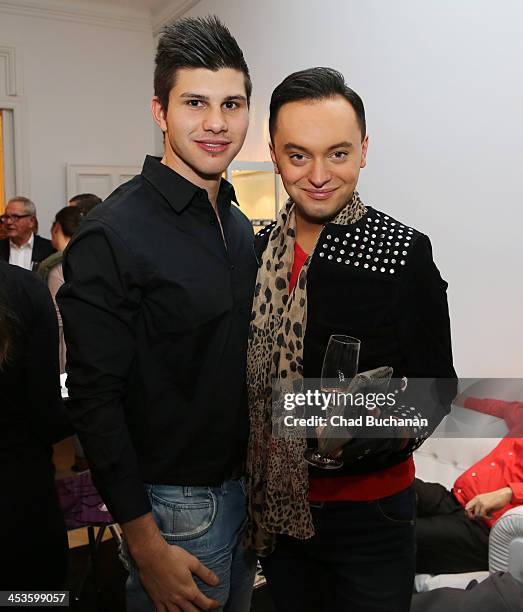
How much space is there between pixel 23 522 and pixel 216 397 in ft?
2.15

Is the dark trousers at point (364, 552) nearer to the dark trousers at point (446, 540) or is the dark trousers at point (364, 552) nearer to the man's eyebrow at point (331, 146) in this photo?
the man's eyebrow at point (331, 146)

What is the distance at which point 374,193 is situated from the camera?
4094 mm

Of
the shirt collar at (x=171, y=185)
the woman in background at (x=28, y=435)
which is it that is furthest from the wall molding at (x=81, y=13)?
the shirt collar at (x=171, y=185)

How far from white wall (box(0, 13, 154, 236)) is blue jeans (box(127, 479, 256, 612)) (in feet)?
20.3

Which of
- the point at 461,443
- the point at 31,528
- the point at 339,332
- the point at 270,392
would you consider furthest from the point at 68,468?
the point at 339,332

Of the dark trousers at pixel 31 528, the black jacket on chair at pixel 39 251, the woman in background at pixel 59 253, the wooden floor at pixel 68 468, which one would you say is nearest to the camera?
the dark trousers at pixel 31 528

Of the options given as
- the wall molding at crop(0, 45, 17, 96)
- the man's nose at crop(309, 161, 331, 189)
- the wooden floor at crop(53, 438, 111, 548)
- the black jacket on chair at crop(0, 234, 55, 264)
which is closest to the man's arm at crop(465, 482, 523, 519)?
A: the man's nose at crop(309, 161, 331, 189)

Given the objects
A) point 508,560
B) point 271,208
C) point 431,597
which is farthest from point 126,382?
point 271,208

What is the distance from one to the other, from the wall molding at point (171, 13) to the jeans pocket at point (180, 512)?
19.7 feet

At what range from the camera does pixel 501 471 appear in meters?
2.72

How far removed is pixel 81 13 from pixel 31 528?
6.69 m

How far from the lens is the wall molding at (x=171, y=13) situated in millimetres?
6618

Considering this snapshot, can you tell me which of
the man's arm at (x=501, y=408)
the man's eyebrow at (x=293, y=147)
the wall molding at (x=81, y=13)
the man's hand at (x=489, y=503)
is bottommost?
the man's hand at (x=489, y=503)

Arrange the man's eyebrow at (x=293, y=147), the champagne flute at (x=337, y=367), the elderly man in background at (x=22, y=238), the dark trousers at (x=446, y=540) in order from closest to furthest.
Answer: the champagne flute at (x=337, y=367) → the man's eyebrow at (x=293, y=147) → the dark trousers at (x=446, y=540) → the elderly man in background at (x=22, y=238)
